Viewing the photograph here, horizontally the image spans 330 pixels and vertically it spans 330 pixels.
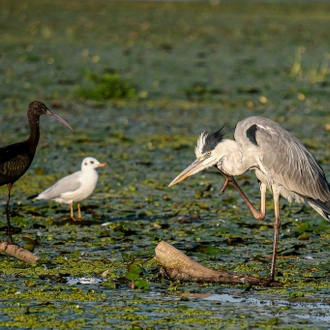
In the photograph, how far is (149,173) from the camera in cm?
1181

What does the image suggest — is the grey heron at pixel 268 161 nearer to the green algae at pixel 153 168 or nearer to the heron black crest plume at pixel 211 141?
the heron black crest plume at pixel 211 141

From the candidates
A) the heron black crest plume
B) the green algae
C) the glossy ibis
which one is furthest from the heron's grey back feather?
the glossy ibis

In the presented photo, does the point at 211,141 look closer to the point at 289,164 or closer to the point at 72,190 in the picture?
the point at 289,164

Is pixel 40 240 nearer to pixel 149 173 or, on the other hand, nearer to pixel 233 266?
pixel 233 266

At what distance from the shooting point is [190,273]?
7.19 m

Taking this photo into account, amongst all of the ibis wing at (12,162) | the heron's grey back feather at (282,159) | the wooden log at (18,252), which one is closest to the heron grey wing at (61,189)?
the ibis wing at (12,162)

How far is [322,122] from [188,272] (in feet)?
27.4

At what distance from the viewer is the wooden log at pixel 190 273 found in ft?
23.4

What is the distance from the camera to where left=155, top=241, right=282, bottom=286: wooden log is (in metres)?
7.14

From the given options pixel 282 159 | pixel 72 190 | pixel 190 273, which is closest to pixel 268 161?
pixel 282 159

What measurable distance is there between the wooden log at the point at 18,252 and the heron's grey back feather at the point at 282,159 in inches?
79.2

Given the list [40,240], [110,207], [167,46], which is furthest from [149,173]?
[167,46]

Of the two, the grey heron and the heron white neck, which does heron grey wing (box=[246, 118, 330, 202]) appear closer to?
the grey heron

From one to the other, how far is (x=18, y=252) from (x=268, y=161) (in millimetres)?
2288
